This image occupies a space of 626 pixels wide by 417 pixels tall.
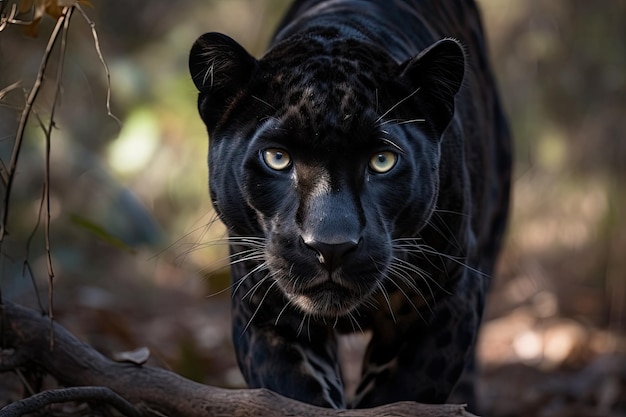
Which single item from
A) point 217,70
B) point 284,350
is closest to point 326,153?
point 217,70

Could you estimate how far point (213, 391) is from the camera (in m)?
2.71

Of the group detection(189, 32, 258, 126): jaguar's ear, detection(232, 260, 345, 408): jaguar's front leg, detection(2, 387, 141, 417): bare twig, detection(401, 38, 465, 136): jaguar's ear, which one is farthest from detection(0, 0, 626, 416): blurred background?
detection(2, 387, 141, 417): bare twig

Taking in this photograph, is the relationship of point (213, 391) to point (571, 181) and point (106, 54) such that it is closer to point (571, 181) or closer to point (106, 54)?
point (571, 181)

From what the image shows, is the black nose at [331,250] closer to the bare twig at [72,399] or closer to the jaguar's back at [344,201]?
the jaguar's back at [344,201]

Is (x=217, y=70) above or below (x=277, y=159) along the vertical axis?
above

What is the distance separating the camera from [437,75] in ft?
→ 10.2

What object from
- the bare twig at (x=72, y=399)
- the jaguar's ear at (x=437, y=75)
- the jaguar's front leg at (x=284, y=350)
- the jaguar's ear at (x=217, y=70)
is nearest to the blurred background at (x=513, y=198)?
the jaguar's front leg at (x=284, y=350)

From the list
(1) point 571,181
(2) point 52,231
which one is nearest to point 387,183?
(1) point 571,181

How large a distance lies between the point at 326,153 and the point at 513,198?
4.81m

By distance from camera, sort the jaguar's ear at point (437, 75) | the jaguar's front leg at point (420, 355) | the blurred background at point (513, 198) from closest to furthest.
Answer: the jaguar's ear at point (437, 75), the jaguar's front leg at point (420, 355), the blurred background at point (513, 198)

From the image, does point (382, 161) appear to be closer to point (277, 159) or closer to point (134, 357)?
point (277, 159)

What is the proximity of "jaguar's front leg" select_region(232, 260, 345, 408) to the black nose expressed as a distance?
17.2 inches

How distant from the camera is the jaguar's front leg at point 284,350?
10.4 ft

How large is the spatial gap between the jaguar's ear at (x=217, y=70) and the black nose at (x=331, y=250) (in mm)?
638
